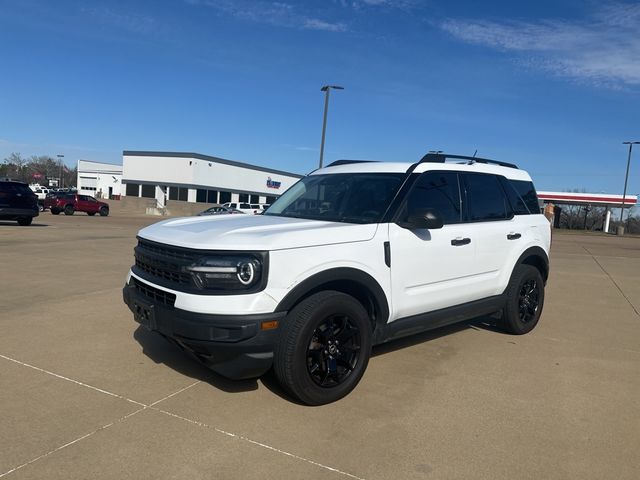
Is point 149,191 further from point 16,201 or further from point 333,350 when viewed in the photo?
point 333,350

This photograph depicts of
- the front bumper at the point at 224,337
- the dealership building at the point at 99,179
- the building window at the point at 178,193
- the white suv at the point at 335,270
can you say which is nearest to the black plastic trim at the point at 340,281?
the white suv at the point at 335,270

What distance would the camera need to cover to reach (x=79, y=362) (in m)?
4.45

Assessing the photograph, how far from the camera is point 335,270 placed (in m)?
3.76

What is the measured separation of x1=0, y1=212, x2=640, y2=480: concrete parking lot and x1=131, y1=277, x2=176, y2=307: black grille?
2.32ft

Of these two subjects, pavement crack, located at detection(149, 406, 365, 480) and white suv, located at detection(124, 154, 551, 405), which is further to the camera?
white suv, located at detection(124, 154, 551, 405)

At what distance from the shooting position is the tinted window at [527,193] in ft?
19.7

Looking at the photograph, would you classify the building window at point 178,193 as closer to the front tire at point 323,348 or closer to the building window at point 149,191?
the building window at point 149,191

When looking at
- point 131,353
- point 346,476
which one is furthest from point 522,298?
point 131,353

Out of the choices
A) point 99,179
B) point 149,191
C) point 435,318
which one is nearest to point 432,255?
point 435,318

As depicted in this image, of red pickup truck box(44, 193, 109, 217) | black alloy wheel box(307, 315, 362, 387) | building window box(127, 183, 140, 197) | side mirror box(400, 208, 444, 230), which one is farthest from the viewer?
building window box(127, 183, 140, 197)

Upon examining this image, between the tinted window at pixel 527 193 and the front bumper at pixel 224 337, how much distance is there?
373 centimetres

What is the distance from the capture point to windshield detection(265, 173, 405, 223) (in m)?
4.49

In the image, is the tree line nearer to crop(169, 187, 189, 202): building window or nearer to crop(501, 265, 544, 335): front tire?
crop(169, 187, 189, 202): building window

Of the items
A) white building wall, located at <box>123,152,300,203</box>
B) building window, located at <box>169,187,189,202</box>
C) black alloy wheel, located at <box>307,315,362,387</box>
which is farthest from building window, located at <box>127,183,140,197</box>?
black alloy wheel, located at <box>307,315,362,387</box>
